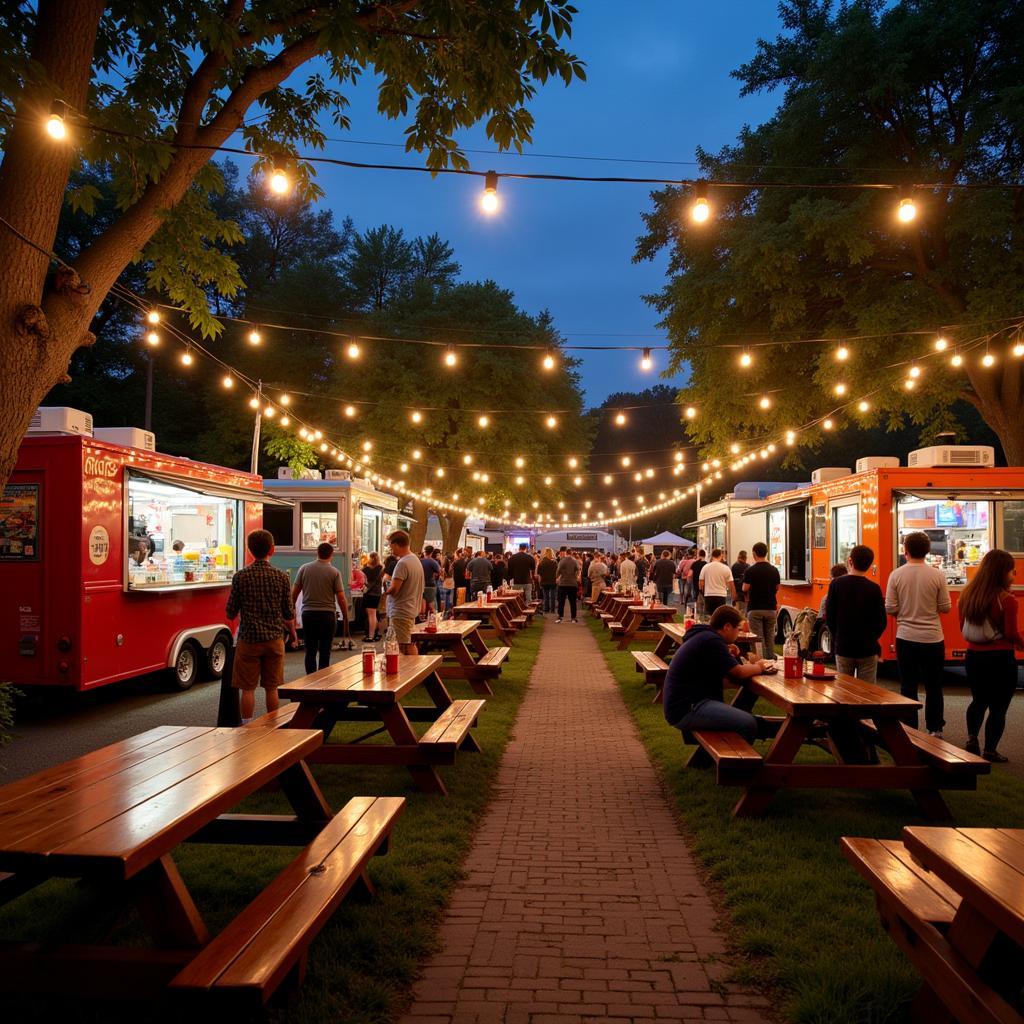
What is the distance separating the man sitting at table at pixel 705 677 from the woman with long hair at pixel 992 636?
1772mm

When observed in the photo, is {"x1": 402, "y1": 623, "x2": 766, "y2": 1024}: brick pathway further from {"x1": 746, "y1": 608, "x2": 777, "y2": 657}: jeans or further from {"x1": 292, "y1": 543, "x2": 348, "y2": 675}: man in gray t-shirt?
{"x1": 746, "y1": 608, "x2": 777, "y2": 657}: jeans

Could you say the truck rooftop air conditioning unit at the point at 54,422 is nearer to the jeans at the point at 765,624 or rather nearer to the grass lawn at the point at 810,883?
the grass lawn at the point at 810,883

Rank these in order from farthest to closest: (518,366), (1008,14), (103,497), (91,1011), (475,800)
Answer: (518,366) < (1008,14) < (103,497) < (475,800) < (91,1011)

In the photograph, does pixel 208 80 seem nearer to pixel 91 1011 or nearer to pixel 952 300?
pixel 91 1011

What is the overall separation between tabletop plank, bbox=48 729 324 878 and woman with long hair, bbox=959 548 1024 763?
520cm

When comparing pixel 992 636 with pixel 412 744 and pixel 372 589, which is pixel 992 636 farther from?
pixel 372 589

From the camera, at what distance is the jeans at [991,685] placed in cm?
650

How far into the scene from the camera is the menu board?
8484 millimetres

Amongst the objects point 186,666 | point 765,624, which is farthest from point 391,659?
point 765,624

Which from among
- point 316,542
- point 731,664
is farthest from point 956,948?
point 316,542

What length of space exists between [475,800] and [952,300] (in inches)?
582

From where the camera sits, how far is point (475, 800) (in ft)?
18.3

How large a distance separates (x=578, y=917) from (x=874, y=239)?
651 inches

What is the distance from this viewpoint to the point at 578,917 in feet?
12.4
